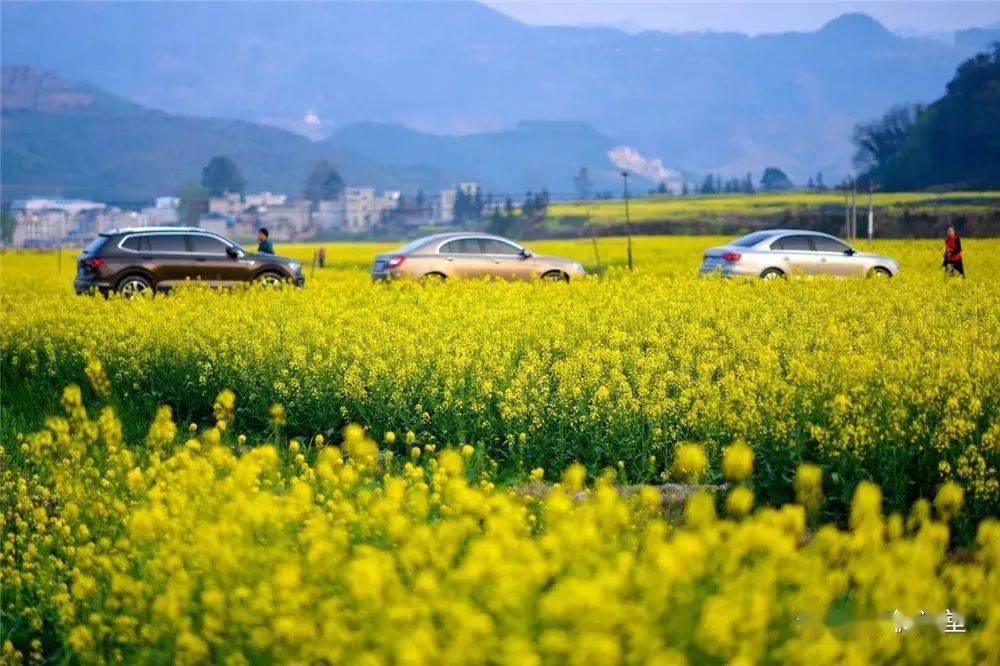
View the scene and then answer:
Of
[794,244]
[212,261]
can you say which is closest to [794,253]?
[794,244]

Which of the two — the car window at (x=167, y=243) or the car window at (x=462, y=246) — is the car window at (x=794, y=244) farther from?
the car window at (x=167, y=243)

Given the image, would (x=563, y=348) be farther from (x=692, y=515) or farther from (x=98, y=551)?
(x=692, y=515)

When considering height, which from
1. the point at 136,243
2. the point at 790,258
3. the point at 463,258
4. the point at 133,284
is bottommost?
the point at 133,284

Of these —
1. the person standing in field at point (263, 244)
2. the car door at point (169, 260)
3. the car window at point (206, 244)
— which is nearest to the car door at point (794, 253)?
the person standing in field at point (263, 244)

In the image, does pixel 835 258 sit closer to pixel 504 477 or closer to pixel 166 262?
pixel 166 262

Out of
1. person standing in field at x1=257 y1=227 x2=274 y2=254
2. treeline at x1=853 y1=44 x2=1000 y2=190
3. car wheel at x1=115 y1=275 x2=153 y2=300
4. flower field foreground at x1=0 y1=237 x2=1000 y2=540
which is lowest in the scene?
flower field foreground at x1=0 y1=237 x2=1000 y2=540

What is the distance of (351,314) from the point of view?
16.7 meters

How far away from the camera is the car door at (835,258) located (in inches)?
1222

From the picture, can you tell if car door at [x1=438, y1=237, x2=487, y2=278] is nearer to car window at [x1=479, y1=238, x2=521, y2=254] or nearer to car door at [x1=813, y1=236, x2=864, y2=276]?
car window at [x1=479, y1=238, x2=521, y2=254]

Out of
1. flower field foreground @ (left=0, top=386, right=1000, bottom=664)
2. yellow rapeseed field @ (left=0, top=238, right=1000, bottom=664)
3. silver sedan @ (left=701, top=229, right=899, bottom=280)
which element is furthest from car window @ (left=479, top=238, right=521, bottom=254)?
flower field foreground @ (left=0, top=386, right=1000, bottom=664)

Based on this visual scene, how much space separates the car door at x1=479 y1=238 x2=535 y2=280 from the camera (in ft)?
95.3

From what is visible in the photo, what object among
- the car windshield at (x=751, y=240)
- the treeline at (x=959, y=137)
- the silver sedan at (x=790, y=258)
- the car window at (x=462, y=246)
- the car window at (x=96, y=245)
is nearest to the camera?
the car window at (x=96, y=245)

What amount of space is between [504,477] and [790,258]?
2166 centimetres

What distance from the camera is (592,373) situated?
11.8 metres
